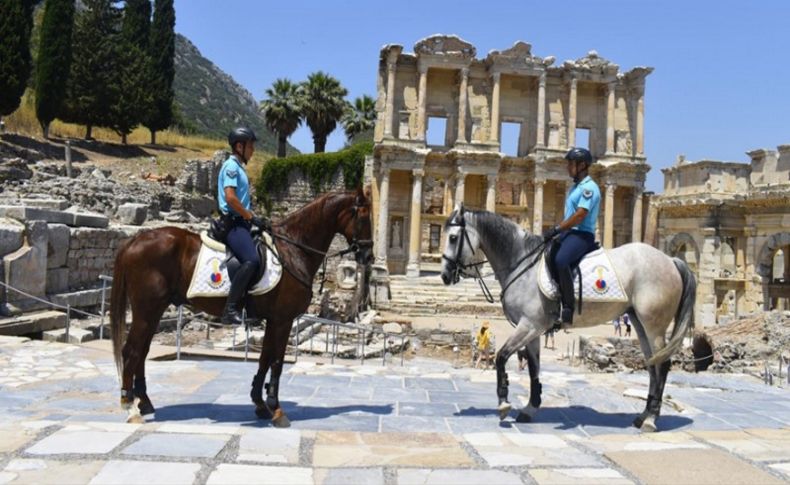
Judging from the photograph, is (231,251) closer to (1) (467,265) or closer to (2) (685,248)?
(1) (467,265)

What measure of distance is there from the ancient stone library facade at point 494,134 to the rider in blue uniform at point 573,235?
27277 millimetres

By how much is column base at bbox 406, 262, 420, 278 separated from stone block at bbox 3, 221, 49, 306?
23.8 meters

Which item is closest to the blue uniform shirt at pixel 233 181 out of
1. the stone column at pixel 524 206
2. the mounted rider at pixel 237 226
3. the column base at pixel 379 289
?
the mounted rider at pixel 237 226

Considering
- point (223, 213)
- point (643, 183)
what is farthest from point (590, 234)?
point (643, 183)

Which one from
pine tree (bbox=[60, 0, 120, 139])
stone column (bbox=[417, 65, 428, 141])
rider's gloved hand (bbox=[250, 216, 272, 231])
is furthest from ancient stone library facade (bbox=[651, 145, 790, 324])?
pine tree (bbox=[60, 0, 120, 139])

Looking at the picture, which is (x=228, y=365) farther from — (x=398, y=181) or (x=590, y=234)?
(x=398, y=181)

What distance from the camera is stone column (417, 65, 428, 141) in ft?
115

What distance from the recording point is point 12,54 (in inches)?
1252

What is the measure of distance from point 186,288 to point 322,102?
43.5 metres

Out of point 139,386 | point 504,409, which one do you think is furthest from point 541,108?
point 139,386

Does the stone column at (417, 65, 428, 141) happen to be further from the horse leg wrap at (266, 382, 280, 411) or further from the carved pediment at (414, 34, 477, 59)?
the horse leg wrap at (266, 382, 280, 411)

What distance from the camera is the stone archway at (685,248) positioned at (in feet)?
94.8

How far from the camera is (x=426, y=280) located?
107ft

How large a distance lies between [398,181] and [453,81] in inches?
270
